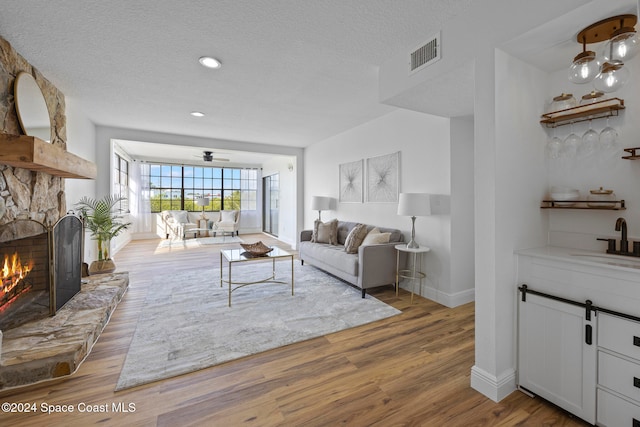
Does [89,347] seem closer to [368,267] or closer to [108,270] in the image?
[108,270]

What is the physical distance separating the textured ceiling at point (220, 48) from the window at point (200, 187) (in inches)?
198

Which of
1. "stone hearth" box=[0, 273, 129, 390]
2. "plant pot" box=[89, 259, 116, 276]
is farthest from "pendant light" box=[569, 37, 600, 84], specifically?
"plant pot" box=[89, 259, 116, 276]

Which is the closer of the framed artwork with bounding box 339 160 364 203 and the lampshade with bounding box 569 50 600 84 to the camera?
the lampshade with bounding box 569 50 600 84

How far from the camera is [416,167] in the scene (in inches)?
142

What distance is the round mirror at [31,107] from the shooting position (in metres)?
2.36

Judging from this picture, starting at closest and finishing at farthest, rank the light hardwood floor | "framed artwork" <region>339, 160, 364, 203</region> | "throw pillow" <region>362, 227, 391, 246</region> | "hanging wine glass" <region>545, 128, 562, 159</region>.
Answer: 1. the light hardwood floor
2. "hanging wine glass" <region>545, 128, 562, 159</region>
3. "throw pillow" <region>362, 227, 391, 246</region>
4. "framed artwork" <region>339, 160, 364, 203</region>

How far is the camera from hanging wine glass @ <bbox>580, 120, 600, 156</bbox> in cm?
165

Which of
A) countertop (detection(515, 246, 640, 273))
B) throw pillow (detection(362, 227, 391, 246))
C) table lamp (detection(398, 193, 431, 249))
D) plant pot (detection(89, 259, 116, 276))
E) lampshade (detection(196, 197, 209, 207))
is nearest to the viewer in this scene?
countertop (detection(515, 246, 640, 273))

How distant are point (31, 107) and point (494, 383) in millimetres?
4449

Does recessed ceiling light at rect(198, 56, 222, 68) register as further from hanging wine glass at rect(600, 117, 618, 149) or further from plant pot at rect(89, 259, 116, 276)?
plant pot at rect(89, 259, 116, 276)

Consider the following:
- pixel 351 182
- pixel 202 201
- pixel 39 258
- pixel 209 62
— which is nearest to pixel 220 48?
pixel 209 62

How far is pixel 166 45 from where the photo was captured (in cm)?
224

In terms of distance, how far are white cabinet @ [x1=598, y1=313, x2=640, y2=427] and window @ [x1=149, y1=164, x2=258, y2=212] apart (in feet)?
30.2

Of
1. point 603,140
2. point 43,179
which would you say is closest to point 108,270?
point 43,179
